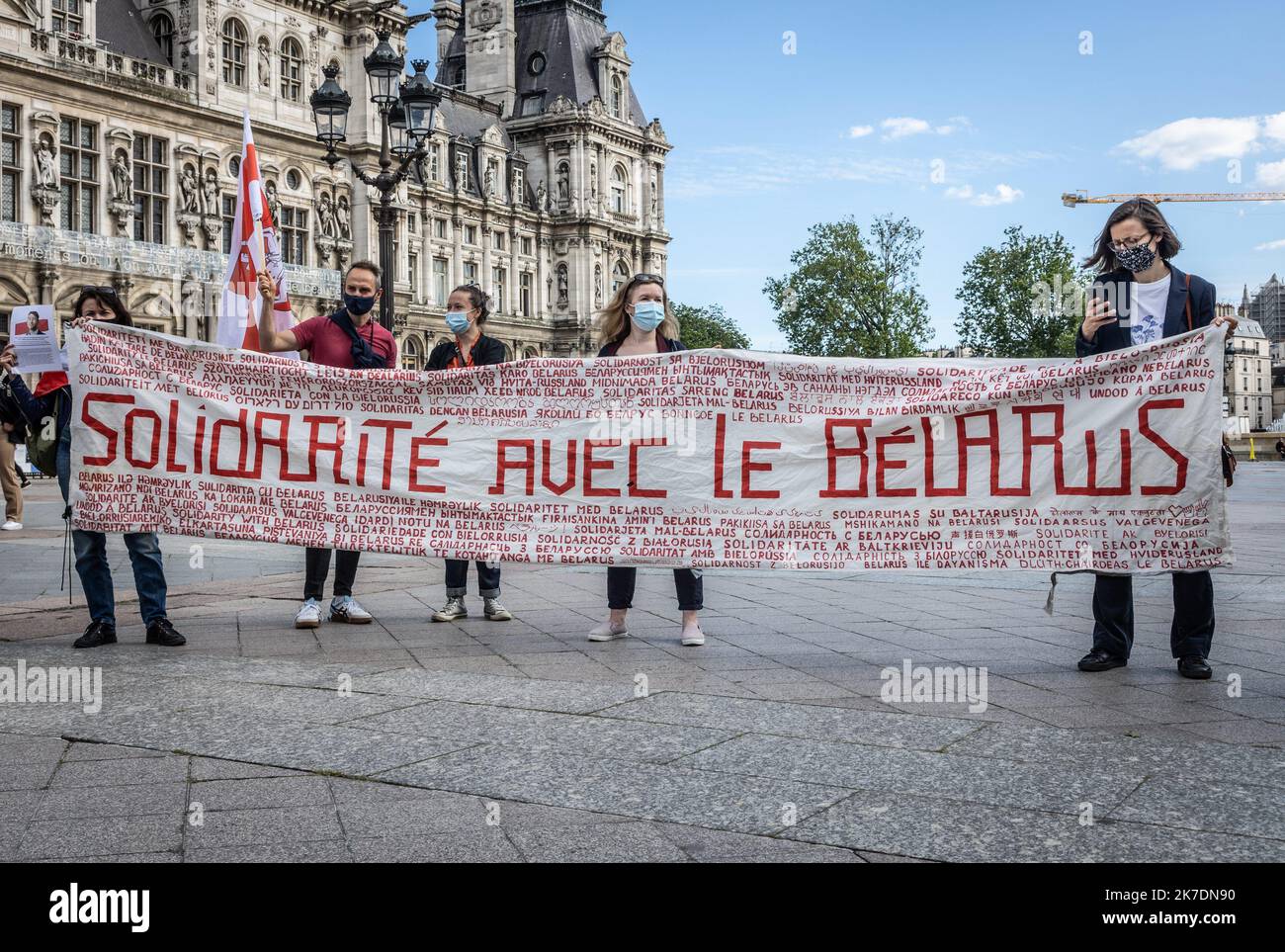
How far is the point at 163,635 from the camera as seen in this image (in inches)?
296

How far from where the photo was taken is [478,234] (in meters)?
66.1

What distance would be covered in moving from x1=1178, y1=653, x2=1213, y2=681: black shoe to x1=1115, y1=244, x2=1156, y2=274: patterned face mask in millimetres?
1898

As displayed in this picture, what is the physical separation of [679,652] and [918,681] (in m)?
1.43

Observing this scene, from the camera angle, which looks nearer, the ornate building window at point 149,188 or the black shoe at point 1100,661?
the black shoe at point 1100,661

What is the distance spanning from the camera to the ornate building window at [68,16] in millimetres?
38438

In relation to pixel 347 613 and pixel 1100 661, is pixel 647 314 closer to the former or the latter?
pixel 347 613

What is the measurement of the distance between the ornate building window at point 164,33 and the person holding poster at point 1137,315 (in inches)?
1635

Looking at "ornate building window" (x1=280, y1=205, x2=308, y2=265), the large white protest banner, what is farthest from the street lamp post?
"ornate building window" (x1=280, y1=205, x2=308, y2=265)

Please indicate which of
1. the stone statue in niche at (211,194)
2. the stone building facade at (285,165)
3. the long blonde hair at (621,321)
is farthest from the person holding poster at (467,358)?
the stone statue in niche at (211,194)

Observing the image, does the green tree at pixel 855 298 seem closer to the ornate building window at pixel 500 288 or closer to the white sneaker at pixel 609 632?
the ornate building window at pixel 500 288

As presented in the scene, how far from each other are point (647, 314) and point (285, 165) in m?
40.6

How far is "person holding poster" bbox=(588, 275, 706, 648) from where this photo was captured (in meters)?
7.59

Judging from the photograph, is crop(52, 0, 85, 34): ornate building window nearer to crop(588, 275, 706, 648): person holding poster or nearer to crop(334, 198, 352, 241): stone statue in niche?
crop(334, 198, 352, 241): stone statue in niche

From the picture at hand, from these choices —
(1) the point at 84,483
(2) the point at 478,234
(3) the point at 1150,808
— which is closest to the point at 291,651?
(1) the point at 84,483
